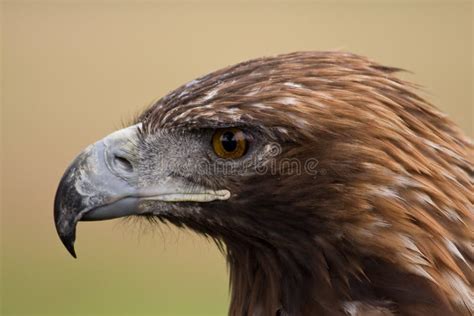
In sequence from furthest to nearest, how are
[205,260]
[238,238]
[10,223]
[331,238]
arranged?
[10,223]
[205,260]
[238,238]
[331,238]

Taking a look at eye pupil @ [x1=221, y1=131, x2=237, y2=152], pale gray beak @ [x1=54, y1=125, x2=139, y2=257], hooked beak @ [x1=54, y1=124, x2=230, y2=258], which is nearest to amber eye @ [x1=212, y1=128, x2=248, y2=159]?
eye pupil @ [x1=221, y1=131, x2=237, y2=152]

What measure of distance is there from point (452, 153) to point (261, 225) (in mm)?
619

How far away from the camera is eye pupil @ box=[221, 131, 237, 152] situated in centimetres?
254

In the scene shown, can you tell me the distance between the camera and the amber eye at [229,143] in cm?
253

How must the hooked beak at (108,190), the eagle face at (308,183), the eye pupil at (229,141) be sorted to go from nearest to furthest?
1. the eagle face at (308,183)
2. the eye pupil at (229,141)
3. the hooked beak at (108,190)

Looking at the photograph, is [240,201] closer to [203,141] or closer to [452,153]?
[203,141]

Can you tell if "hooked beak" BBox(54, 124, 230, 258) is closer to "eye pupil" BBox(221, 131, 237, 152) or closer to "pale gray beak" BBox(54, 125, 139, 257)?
"pale gray beak" BBox(54, 125, 139, 257)

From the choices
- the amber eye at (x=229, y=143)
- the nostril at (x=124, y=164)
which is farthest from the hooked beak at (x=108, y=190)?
the amber eye at (x=229, y=143)

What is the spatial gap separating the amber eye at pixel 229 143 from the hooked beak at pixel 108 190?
120mm

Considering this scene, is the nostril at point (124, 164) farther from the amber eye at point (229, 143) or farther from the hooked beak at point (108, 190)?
the amber eye at point (229, 143)

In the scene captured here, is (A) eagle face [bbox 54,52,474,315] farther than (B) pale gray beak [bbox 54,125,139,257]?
No

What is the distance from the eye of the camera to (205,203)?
104 inches

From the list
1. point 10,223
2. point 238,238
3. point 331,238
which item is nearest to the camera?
point 331,238

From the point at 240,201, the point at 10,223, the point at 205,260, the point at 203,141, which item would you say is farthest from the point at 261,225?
the point at 10,223
